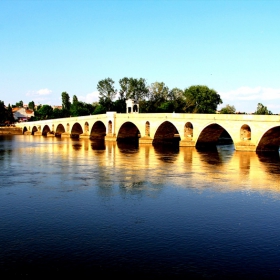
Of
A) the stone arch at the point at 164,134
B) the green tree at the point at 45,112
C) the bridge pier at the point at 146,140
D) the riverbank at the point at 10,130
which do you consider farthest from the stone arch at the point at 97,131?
the green tree at the point at 45,112

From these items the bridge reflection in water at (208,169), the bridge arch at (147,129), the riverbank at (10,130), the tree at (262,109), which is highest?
the tree at (262,109)

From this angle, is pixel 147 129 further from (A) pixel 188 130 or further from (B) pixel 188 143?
(B) pixel 188 143

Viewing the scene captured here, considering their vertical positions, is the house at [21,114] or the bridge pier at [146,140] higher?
the house at [21,114]

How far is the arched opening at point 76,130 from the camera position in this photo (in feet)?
247

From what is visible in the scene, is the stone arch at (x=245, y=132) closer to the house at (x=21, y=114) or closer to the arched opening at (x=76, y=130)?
the arched opening at (x=76, y=130)

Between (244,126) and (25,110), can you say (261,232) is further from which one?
(25,110)

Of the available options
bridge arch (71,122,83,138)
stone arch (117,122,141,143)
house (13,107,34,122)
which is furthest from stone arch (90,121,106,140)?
house (13,107,34,122)

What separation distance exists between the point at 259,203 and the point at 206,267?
25.0ft

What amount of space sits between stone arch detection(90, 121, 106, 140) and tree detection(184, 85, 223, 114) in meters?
25.2

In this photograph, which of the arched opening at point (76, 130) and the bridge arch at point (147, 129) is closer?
the bridge arch at point (147, 129)

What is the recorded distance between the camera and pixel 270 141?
37.0 metres

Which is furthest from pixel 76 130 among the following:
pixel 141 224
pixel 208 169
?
pixel 141 224

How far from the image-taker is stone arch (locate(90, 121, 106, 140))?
6738 centimetres

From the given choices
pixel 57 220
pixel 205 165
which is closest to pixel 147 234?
pixel 57 220
